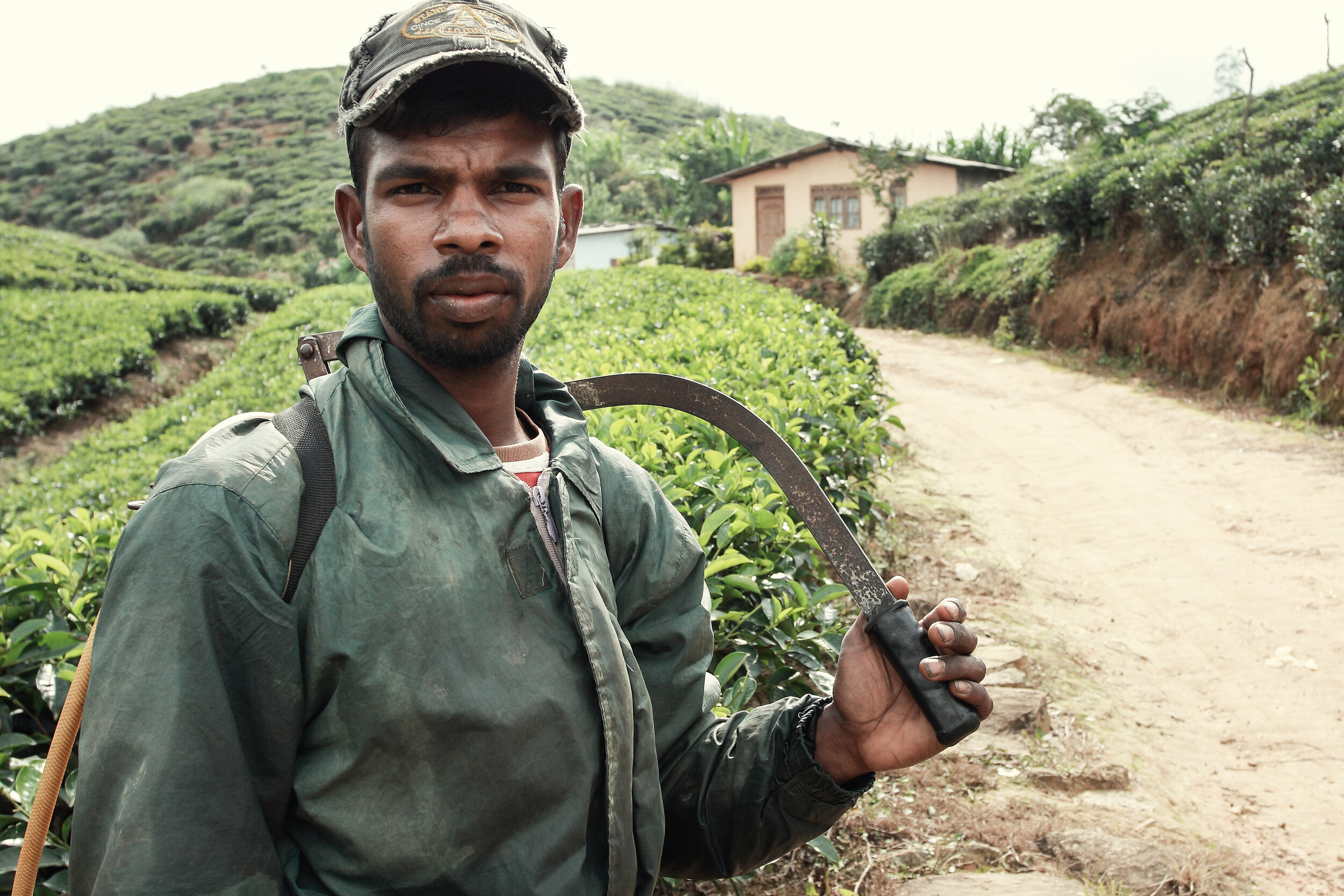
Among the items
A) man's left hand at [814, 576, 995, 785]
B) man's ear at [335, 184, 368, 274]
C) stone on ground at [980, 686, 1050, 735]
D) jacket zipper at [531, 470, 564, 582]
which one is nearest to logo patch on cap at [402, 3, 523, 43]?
man's ear at [335, 184, 368, 274]

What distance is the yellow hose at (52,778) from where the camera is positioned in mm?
1101

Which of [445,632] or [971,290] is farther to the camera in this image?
[971,290]

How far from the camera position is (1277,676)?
4664mm

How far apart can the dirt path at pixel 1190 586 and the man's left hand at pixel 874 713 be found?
245 centimetres

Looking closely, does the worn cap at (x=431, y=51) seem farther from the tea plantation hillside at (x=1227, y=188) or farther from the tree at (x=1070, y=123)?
the tree at (x=1070, y=123)

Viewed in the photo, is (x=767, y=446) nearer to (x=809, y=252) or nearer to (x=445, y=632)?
(x=445, y=632)

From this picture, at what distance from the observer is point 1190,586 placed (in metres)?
5.79

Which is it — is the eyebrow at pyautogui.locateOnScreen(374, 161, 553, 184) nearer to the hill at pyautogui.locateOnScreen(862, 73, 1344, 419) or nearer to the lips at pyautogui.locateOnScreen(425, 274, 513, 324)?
the lips at pyautogui.locateOnScreen(425, 274, 513, 324)

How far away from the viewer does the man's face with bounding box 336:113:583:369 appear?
1.40 meters

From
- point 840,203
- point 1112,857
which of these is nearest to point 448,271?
point 1112,857

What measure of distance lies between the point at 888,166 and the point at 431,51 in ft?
90.1

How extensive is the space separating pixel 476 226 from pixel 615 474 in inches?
19.1

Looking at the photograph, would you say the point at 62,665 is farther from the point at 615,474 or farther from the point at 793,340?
the point at 793,340

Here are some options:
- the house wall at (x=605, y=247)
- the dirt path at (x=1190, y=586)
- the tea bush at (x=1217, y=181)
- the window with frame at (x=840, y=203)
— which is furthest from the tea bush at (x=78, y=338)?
the window with frame at (x=840, y=203)
